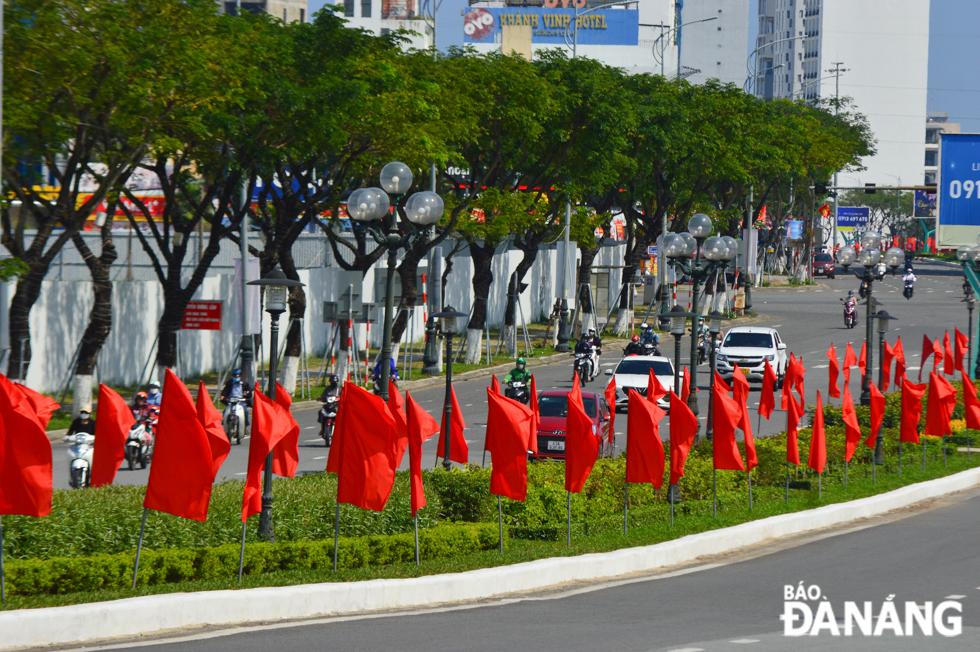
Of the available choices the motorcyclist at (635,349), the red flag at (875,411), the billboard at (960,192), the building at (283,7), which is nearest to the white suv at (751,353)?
the motorcyclist at (635,349)

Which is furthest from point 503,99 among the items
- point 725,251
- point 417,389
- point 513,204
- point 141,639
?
point 141,639

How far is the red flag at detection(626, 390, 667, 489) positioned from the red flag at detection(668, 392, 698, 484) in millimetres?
581

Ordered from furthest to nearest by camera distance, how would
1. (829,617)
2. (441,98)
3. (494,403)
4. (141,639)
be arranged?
(441,98), (494,403), (829,617), (141,639)

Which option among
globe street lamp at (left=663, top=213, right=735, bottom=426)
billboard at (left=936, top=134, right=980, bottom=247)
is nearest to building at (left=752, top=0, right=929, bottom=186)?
billboard at (left=936, top=134, right=980, bottom=247)

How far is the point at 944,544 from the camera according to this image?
16.6 m

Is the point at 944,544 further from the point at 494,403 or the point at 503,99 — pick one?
the point at 503,99

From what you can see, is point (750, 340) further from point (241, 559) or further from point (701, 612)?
point (241, 559)

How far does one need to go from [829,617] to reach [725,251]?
1216cm

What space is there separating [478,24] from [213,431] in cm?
11893

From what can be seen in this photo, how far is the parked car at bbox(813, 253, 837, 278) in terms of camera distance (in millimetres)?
105812

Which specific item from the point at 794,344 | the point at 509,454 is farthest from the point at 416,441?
the point at 794,344

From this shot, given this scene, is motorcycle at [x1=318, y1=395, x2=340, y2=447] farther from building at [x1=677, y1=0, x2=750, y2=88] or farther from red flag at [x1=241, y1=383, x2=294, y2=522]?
building at [x1=677, y1=0, x2=750, y2=88]

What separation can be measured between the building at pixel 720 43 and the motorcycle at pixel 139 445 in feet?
437

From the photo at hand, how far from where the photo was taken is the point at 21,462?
1118 cm
